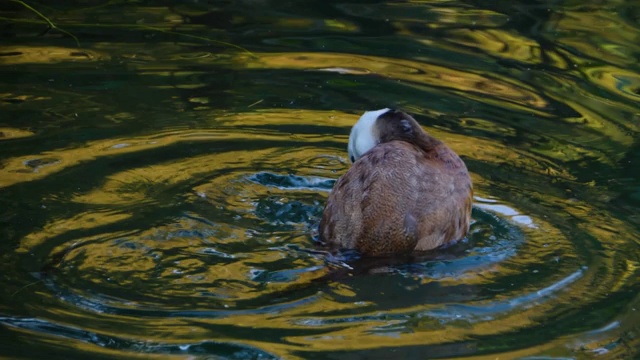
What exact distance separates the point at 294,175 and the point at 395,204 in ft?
4.93

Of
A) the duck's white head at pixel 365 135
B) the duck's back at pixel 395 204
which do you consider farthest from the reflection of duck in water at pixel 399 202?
the duck's white head at pixel 365 135

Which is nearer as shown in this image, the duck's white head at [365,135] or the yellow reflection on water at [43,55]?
the duck's white head at [365,135]

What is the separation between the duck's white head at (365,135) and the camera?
22.2 ft

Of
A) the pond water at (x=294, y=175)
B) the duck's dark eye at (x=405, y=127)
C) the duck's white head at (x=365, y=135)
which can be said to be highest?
the duck's dark eye at (x=405, y=127)

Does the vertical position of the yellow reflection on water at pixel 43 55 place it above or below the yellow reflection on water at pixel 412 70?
below

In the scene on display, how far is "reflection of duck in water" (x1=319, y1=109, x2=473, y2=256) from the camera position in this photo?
5988mm

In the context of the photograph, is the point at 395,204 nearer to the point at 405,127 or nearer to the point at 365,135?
the point at 405,127

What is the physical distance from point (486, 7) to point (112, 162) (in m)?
5.09

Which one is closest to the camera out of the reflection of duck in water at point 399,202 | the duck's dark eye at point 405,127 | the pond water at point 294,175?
the pond water at point 294,175

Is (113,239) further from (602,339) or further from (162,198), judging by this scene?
(602,339)

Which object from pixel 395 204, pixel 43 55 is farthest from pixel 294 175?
pixel 43 55

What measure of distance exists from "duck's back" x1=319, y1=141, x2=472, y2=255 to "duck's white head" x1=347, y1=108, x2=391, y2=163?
1.20 ft

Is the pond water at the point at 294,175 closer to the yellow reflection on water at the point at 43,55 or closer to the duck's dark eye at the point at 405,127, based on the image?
the yellow reflection on water at the point at 43,55

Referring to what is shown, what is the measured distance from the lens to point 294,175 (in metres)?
7.37
